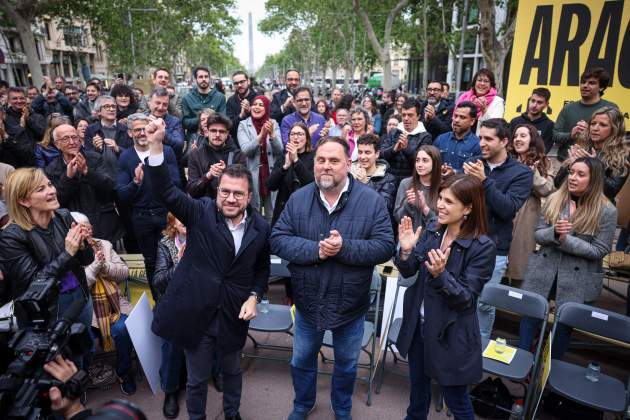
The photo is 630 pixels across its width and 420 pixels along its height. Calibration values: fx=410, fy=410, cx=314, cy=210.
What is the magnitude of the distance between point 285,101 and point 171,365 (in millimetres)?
5058

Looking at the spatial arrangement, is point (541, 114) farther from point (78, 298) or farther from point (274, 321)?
point (78, 298)

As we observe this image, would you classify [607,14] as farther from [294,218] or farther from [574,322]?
[294,218]

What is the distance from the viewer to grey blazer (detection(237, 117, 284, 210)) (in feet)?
16.7

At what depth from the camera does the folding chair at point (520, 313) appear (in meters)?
3.03

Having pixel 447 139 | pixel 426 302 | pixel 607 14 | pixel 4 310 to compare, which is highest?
pixel 607 14

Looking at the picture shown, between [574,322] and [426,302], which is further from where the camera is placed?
[574,322]

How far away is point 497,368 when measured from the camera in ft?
10.0

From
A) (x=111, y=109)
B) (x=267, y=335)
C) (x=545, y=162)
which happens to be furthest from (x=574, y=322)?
(x=111, y=109)

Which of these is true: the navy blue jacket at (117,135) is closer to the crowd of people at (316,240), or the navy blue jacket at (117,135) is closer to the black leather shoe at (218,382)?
the crowd of people at (316,240)

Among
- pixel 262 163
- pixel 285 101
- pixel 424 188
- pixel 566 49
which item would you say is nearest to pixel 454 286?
pixel 424 188

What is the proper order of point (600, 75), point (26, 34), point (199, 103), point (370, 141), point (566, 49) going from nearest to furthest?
point (370, 141) → point (600, 75) → point (566, 49) → point (199, 103) → point (26, 34)

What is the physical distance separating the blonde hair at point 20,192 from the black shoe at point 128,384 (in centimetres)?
149

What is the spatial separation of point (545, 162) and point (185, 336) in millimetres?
3859

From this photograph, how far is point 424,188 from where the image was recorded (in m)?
3.97
